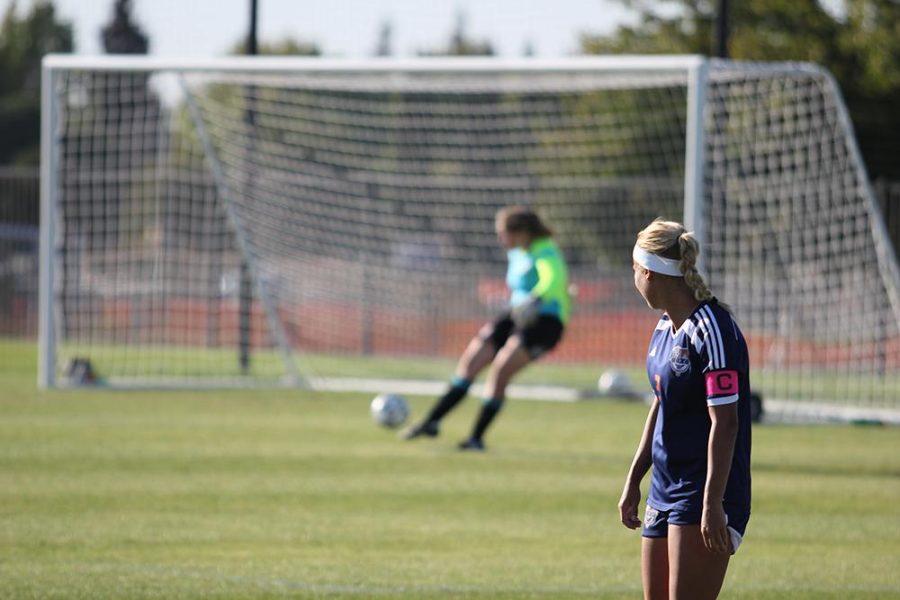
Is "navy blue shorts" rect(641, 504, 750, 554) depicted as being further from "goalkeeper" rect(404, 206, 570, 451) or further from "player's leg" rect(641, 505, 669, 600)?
"goalkeeper" rect(404, 206, 570, 451)

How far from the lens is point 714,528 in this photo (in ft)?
17.5

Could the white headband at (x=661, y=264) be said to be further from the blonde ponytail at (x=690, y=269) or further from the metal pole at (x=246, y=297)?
the metal pole at (x=246, y=297)

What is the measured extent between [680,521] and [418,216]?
58.8 ft

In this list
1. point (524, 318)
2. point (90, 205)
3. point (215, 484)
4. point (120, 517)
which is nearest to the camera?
point (120, 517)

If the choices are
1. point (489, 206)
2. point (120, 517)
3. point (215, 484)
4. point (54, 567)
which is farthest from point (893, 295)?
point (54, 567)

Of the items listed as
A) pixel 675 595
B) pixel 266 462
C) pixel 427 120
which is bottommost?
pixel 266 462

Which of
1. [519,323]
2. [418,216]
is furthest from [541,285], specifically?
[418,216]

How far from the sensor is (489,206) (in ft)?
79.2

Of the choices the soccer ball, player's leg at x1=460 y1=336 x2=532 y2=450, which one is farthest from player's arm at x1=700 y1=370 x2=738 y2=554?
the soccer ball

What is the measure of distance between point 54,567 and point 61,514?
5.84ft

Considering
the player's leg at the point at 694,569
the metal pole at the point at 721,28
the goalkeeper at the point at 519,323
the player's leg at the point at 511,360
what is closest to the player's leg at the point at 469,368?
the goalkeeper at the point at 519,323

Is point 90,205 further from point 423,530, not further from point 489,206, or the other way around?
point 423,530

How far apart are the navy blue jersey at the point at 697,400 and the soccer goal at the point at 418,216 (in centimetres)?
962

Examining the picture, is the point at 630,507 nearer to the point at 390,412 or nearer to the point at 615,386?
the point at 390,412
